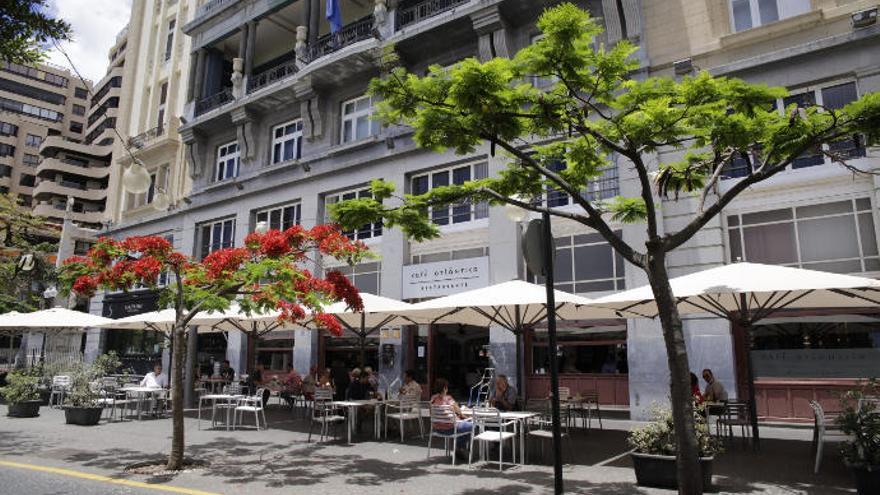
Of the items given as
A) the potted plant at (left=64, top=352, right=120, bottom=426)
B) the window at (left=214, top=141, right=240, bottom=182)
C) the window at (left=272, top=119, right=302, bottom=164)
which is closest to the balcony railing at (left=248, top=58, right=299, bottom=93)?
the window at (left=272, top=119, right=302, bottom=164)

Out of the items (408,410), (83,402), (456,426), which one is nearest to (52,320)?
(83,402)

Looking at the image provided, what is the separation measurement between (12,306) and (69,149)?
46.0m

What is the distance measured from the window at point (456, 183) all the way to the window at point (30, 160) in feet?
244

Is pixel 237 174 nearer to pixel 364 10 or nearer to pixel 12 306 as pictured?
pixel 364 10

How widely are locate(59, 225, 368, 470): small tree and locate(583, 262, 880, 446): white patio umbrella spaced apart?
507 cm

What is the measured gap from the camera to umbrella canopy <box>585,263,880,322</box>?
27.6ft

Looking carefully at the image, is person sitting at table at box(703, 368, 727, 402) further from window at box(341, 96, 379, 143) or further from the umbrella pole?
window at box(341, 96, 379, 143)

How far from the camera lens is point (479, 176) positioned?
18.4m

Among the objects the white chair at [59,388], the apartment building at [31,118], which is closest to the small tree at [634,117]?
the white chair at [59,388]

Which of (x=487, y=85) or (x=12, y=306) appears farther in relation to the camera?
(x=12, y=306)

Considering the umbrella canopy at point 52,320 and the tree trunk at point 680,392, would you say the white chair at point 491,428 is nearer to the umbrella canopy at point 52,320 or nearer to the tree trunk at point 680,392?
the tree trunk at point 680,392

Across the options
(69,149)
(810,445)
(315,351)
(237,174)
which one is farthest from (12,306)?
(69,149)

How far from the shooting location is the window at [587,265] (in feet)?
51.3

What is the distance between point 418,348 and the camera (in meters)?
19.0
